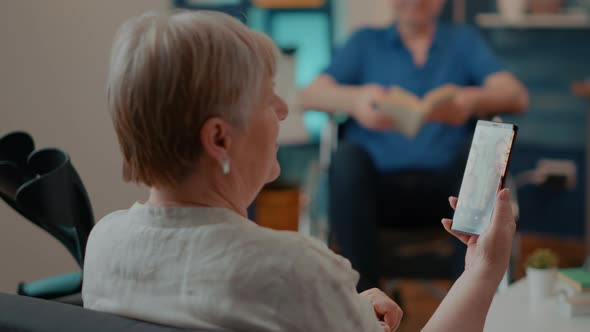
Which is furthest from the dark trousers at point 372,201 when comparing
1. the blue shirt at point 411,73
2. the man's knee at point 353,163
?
the blue shirt at point 411,73

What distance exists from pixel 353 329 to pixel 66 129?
2169 mm

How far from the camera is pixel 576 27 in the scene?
4.17 meters

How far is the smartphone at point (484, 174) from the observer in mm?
1362

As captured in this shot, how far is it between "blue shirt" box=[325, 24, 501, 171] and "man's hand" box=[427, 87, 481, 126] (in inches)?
5.0

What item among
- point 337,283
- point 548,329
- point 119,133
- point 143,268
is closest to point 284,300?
point 337,283

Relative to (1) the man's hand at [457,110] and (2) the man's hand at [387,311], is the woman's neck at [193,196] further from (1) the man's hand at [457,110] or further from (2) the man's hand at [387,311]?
(1) the man's hand at [457,110]

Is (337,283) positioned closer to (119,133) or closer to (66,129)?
(119,133)

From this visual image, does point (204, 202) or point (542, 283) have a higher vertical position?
point (204, 202)

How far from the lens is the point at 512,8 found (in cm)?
434

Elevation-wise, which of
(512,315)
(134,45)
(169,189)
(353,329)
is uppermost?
(134,45)

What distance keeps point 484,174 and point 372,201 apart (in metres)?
1.47

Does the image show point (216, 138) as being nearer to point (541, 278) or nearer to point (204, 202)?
point (204, 202)

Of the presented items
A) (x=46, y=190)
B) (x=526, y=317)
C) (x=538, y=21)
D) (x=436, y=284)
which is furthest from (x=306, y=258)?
(x=538, y=21)

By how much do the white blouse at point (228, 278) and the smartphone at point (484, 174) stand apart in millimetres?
405
